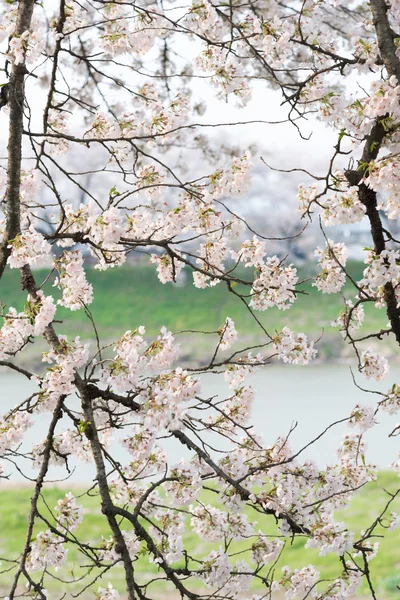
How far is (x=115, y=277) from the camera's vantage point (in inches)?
479

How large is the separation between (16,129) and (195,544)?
11.4 ft

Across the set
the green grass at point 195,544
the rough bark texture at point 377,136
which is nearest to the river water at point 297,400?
the green grass at point 195,544

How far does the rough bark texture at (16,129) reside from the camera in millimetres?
1846

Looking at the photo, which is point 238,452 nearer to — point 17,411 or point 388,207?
point 17,411

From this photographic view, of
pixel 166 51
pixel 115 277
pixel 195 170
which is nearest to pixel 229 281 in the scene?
pixel 166 51

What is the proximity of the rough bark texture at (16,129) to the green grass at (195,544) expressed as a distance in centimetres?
284

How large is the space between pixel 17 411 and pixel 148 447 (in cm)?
36

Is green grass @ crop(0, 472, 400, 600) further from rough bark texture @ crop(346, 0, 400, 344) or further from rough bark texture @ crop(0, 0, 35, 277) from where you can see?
rough bark texture @ crop(0, 0, 35, 277)

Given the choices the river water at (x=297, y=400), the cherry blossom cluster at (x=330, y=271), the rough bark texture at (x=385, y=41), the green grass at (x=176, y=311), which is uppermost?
the green grass at (x=176, y=311)

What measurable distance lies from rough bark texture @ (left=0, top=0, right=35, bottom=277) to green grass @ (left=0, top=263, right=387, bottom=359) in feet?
29.4

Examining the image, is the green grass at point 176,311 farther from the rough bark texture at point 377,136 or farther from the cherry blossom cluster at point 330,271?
the rough bark texture at point 377,136

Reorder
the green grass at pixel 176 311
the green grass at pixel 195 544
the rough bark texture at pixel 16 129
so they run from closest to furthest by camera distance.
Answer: the rough bark texture at pixel 16 129 → the green grass at pixel 195 544 → the green grass at pixel 176 311

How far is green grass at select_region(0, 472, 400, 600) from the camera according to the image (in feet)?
13.8

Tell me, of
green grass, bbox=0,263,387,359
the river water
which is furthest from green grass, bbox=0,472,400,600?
green grass, bbox=0,263,387,359
